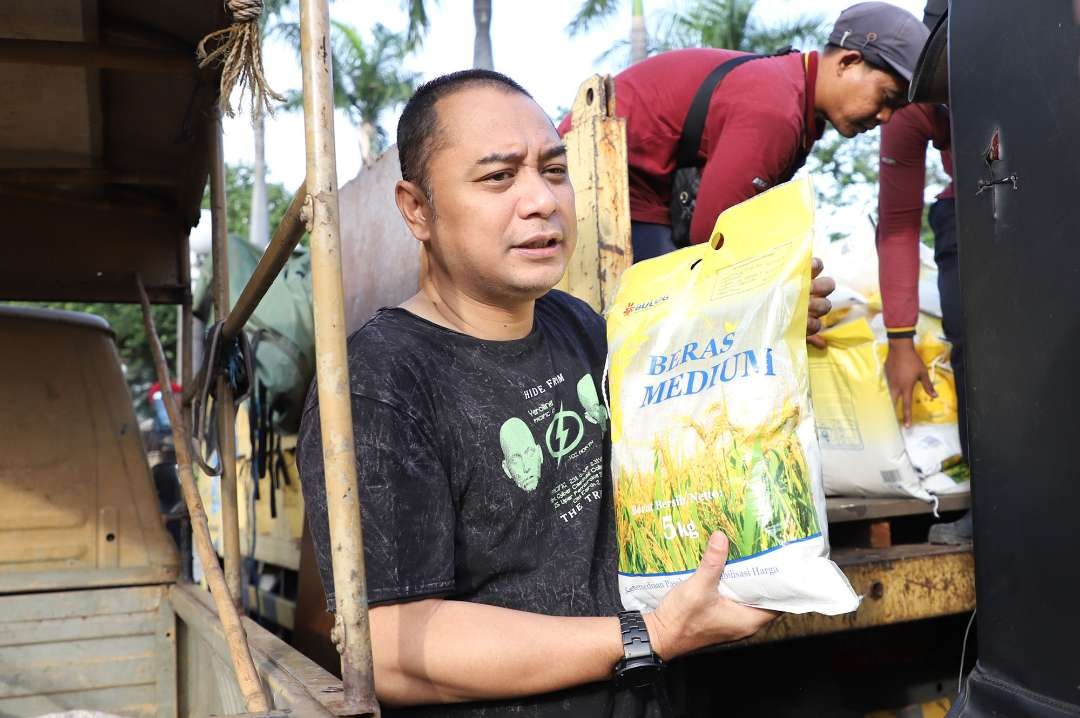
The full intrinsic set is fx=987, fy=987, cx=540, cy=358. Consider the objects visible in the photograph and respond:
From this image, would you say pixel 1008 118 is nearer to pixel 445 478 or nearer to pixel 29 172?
pixel 445 478

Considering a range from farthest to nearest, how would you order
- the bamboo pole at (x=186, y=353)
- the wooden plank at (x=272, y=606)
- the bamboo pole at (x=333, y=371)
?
the wooden plank at (x=272, y=606) → the bamboo pole at (x=186, y=353) → the bamboo pole at (x=333, y=371)

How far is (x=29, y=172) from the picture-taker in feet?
8.59

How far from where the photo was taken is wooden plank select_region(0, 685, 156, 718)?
244 centimetres

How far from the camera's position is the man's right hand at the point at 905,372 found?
8.51ft

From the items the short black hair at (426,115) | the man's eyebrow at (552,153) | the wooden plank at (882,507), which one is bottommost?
the wooden plank at (882,507)

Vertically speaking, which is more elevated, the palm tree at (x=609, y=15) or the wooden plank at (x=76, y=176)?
the palm tree at (x=609, y=15)

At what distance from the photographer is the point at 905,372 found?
260 cm

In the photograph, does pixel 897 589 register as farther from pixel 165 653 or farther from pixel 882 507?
pixel 165 653

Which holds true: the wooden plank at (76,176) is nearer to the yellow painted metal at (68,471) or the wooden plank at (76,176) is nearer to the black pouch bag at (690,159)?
the yellow painted metal at (68,471)

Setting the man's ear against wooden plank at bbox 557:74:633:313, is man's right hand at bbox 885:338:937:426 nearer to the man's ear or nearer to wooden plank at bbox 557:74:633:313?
wooden plank at bbox 557:74:633:313

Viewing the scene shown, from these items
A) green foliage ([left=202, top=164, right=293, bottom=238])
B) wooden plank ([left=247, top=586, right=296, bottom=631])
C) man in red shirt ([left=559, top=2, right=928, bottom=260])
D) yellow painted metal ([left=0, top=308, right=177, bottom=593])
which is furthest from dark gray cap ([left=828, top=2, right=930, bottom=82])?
green foliage ([left=202, top=164, right=293, bottom=238])

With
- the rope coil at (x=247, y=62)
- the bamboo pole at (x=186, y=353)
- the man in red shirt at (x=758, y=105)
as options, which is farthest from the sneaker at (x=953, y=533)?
the bamboo pole at (x=186, y=353)

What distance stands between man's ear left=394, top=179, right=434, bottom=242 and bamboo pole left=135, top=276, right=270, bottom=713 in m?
0.75

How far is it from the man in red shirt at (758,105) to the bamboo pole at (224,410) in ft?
2.86
